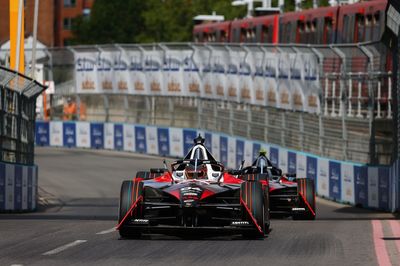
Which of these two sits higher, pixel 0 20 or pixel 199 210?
pixel 0 20

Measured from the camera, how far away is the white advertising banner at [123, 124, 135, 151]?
5479 centimetres

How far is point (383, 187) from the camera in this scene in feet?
95.6

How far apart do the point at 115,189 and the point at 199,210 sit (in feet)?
71.2

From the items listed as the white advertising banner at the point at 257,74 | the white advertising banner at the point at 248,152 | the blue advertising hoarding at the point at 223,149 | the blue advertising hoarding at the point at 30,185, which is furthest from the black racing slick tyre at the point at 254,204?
the blue advertising hoarding at the point at 223,149

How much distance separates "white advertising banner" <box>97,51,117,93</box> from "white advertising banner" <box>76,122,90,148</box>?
1.74 metres

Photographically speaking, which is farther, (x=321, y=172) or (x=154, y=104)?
(x=154, y=104)

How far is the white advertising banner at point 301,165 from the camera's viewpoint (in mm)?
36125

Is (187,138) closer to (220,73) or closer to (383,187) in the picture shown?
(220,73)

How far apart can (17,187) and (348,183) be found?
844cm

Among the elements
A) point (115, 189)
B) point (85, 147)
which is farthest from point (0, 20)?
point (115, 189)

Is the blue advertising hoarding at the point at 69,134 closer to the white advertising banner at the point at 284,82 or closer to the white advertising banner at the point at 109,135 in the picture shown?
the white advertising banner at the point at 109,135

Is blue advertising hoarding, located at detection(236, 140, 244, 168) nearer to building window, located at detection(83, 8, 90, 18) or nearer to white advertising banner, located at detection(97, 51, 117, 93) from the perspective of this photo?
white advertising banner, located at detection(97, 51, 117, 93)

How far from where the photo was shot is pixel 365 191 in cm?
3062

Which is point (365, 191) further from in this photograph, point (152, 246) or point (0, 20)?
point (0, 20)
